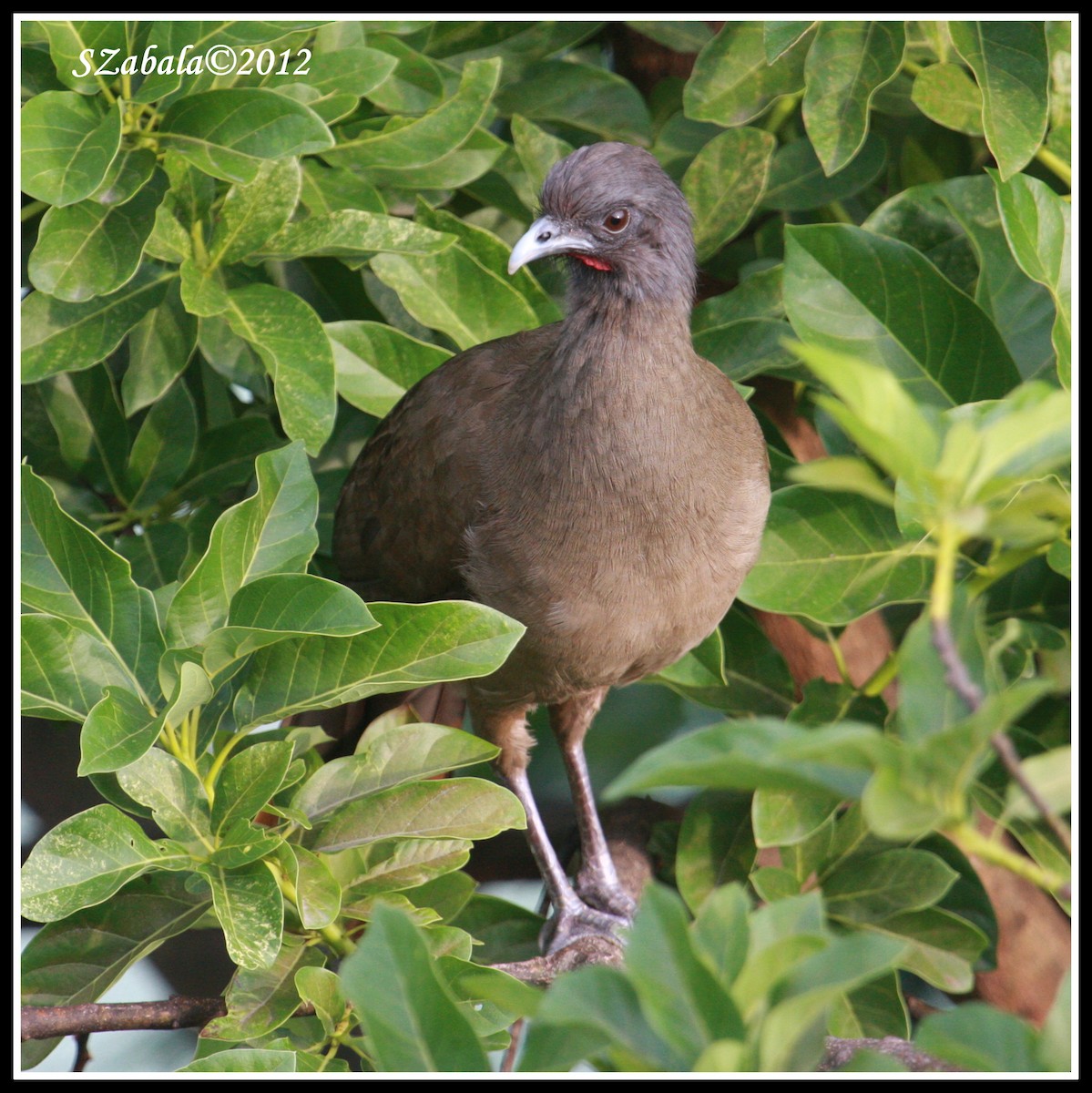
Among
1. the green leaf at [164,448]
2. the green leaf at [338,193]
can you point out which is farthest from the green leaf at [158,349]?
the green leaf at [338,193]

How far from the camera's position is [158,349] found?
310cm

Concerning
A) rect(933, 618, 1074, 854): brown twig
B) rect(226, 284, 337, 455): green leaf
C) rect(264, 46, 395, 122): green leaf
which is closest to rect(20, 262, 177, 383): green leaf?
rect(226, 284, 337, 455): green leaf

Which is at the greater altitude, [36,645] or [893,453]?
[893,453]

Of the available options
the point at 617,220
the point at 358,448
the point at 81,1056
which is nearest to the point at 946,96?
the point at 617,220

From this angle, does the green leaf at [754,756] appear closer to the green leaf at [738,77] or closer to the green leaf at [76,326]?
the green leaf at [76,326]

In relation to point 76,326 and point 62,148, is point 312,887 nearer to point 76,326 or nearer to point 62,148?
point 76,326

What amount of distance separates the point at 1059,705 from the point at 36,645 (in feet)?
7.50

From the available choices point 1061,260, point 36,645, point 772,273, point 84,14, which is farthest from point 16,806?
point 1061,260

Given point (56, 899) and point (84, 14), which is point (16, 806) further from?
point (84, 14)

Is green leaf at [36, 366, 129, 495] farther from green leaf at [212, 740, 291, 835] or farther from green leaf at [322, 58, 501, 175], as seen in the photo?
green leaf at [212, 740, 291, 835]

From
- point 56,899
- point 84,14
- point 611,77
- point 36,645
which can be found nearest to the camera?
point 56,899

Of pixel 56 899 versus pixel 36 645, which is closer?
pixel 56 899

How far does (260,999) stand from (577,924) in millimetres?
1376

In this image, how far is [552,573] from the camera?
2801mm
